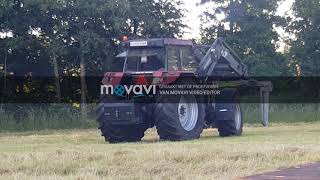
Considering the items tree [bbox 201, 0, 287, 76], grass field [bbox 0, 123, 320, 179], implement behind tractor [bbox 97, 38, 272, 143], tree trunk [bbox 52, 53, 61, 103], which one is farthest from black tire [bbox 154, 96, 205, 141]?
tree [bbox 201, 0, 287, 76]

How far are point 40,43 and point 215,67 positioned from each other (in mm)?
12412

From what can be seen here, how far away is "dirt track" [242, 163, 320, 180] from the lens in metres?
7.86

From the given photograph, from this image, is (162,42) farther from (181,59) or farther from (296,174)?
(296,174)

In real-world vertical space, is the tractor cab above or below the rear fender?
above

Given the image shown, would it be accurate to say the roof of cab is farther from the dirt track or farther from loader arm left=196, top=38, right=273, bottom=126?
the dirt track

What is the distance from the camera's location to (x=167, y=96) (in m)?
15.7

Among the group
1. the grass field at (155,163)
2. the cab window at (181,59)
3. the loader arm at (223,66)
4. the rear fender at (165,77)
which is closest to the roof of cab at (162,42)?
the cab window at (181,59)

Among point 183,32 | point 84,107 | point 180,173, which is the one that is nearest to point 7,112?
point 84,107

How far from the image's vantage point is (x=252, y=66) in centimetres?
3500

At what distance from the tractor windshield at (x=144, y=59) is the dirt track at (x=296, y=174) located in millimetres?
7934

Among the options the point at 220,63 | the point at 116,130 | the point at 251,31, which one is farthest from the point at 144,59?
the point at 251,31

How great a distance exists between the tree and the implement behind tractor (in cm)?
1679

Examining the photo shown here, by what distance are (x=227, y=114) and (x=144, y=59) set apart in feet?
9.45

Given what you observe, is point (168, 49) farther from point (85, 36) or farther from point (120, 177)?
point (85, 36)
